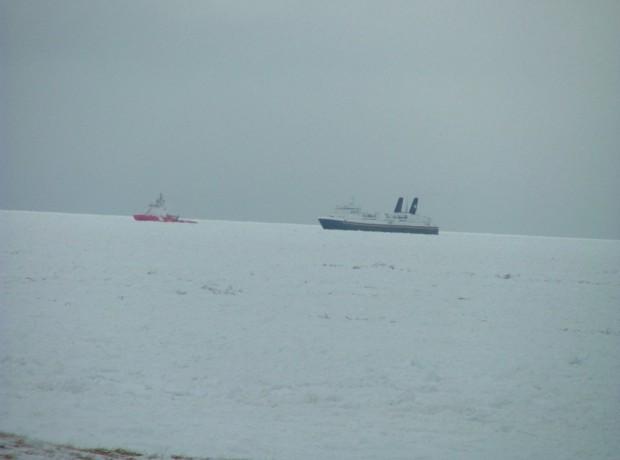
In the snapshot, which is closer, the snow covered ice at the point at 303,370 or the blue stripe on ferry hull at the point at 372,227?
the snow covered ice at the point at 303,370

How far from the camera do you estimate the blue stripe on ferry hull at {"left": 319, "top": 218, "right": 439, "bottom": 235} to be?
8569 centimetres

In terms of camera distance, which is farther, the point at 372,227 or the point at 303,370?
the point at 372,227

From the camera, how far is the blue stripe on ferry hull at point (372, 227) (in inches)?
3374

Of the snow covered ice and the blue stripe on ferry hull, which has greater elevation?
the blue stripe on ferry hull

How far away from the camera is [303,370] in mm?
8891

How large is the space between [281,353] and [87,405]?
10.8ft

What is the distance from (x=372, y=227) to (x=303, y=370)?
79.1 meters

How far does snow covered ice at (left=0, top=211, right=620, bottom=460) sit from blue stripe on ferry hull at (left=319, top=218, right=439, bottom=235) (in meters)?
68.0

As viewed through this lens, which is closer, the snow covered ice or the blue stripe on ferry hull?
the snow covered ice

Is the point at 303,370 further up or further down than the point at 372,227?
further down

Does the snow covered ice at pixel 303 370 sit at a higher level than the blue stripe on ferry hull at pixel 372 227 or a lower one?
lower

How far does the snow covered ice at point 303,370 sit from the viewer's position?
644 centimetres

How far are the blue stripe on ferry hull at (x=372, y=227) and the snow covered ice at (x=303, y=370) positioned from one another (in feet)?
223

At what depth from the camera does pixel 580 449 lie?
6.54 m
